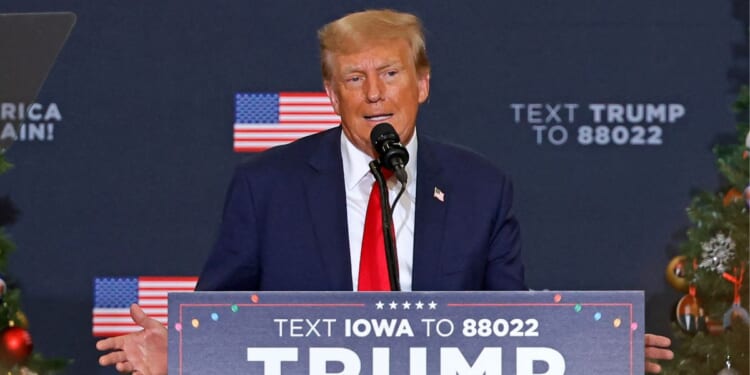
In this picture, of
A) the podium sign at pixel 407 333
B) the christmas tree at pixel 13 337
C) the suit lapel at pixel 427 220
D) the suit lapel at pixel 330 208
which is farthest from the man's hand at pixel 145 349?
the christmas tree at pixel 13 337

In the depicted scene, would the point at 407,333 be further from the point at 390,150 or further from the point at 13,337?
the point at 13,337

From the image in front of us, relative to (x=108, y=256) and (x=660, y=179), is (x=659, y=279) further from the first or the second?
(x=108, y=256)

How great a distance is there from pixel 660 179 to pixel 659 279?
414mm

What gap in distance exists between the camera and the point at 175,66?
5.28m

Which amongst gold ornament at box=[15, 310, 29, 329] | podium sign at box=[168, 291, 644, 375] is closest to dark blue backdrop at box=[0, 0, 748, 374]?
gold ornament at box=[15, 310, 29, 329]

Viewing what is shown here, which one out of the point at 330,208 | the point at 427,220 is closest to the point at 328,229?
the point at 330,208

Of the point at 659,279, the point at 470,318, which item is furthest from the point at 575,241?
the point at 470,318

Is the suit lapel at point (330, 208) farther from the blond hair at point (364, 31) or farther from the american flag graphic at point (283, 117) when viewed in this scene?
the american flag graphic at point (283, 117)

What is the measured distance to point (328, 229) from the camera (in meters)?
2.78

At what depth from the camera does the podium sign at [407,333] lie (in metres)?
2.06

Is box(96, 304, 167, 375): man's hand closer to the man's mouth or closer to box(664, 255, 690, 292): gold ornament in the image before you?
the man's mouth

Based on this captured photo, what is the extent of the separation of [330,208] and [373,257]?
172 mm

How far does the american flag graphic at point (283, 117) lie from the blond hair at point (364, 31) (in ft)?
7.61

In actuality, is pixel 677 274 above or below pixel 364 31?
below
